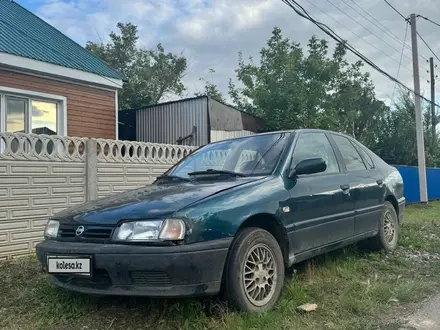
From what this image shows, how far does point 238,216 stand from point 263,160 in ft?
3.23

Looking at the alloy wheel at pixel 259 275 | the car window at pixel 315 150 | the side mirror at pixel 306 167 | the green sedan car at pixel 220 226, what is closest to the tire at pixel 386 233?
the green sedan car at pixel 220 226

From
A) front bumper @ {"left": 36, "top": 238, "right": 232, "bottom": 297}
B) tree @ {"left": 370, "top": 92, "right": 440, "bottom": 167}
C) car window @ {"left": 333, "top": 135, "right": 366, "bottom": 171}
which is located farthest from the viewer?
tree @ {"left": 370, "top": 92, "right": 440, "bottom": 167}

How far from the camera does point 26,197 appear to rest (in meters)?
5.65

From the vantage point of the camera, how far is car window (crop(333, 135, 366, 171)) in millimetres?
5004

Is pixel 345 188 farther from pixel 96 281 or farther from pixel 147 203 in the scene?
pixel 96 281

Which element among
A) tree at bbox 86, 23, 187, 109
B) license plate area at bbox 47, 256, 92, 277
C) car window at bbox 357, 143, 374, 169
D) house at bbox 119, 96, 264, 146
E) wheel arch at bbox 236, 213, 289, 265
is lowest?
license plate area at bbox 47, 256, 92, 277

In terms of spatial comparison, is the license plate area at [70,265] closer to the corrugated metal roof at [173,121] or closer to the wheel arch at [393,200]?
the wheel arch at [393,200]

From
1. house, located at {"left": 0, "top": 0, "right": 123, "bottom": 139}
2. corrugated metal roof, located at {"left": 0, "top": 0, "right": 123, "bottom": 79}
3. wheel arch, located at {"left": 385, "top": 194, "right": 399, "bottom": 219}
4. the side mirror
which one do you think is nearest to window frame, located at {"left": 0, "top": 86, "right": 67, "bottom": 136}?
house, located at {"left": 0, "top": 0, "right": 123, "bottom": 139}

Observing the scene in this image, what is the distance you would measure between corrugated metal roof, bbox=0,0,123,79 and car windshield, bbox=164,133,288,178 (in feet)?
20.9

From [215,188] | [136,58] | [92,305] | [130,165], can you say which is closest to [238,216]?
[215,188]

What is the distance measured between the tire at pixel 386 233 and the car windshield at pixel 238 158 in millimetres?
1970

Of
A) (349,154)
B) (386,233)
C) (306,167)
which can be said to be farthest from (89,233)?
(386,233)

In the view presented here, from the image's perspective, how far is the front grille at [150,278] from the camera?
291 cm

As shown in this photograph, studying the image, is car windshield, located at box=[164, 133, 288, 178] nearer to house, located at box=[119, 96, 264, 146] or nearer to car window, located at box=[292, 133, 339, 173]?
car window, located at box=[292, 133, 339, 173]
